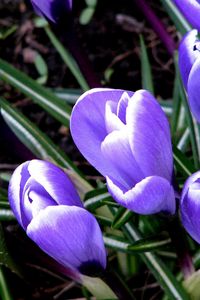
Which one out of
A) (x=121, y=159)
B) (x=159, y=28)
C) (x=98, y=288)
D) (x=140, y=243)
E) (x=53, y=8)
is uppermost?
(x=53, y=8)

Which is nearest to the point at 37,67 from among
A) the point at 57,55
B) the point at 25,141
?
the point at 57,55

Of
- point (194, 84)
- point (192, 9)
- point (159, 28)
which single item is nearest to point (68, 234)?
point (194, 84)

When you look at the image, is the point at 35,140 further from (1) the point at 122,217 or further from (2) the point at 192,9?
(2) the point at 192,9

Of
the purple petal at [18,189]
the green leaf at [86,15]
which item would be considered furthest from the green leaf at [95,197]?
the green leaf at [86,15]

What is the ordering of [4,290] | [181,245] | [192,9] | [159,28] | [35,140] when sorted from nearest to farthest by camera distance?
[192,9] < [181,245] < [4,290] < [35,140] < [159,28]

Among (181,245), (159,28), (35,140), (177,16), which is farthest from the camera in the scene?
(159,28)

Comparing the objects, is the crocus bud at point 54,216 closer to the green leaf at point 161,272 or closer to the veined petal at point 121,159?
the veined petal at point 121,159

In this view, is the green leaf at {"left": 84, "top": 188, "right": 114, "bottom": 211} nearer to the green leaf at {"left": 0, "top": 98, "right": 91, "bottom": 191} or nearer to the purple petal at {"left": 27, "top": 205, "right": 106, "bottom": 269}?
the green leaf at {"left": 0, "top": 98, "right": 91, "bottom": 191}

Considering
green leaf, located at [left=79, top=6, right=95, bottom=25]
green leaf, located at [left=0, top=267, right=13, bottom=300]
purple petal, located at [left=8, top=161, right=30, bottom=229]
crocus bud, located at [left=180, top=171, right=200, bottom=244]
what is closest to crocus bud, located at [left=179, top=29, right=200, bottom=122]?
crocus bud, located at [left=180, top=171, right=200, bottom=244]
